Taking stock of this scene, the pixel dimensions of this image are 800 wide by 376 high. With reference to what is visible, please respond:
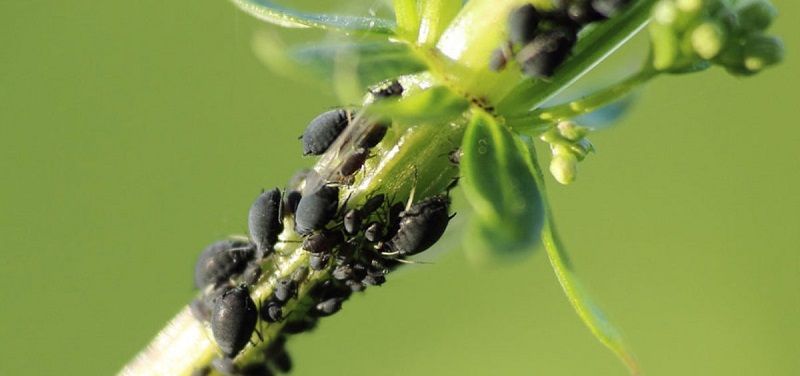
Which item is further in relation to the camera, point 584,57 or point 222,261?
point 222,261

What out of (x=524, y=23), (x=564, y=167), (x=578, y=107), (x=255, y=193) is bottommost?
(x=255, y=193)

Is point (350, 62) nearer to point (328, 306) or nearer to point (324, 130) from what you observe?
point (324, 130)

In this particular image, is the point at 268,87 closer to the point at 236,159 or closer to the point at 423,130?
the point at 236,159

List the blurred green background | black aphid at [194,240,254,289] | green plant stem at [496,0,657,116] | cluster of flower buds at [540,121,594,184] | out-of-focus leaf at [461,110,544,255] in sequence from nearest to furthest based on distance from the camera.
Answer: out-of-focus leaf at [461,110,544,255]
green plant stem at [496,0,657,116]
cluster of flower buds at [540,121,594,184]
black aphid at [194,240,254,289]
the blurred green background

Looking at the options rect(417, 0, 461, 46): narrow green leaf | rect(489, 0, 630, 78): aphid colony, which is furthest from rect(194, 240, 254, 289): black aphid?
rect(489, 0, 630, 78): aphid colony

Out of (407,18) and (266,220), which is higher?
(407,18)

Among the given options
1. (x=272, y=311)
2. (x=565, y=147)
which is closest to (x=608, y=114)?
(x=565, y=147)

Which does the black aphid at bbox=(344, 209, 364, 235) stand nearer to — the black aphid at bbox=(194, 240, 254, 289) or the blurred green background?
the black aphid at bbox=(194, 240, 254, 289)
